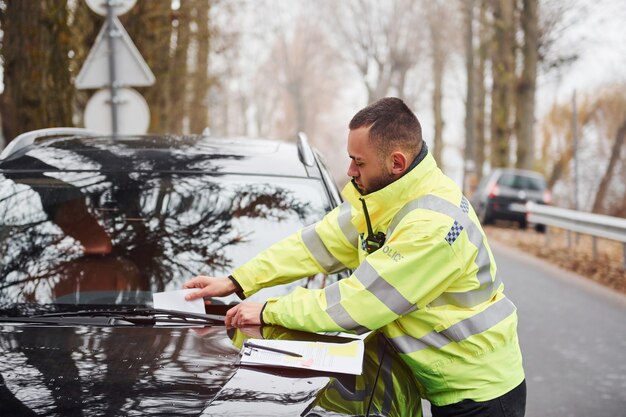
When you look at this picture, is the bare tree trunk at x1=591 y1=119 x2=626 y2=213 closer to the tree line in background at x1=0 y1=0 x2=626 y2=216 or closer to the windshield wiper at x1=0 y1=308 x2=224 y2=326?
the tree line in background at x1=0 y1=0 x2=626 y2=216

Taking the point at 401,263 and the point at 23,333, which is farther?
the point at 23,333

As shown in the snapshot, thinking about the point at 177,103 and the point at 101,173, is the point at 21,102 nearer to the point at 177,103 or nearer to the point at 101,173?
the point at 101,173

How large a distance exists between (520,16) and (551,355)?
17989 mm

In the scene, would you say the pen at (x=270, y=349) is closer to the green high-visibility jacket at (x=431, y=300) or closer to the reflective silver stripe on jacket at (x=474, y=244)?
the green high-visibility jacket at (x=431, y=300)

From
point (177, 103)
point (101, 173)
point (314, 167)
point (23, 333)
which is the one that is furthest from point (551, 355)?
point (177, 103)

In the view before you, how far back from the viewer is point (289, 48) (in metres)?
54.6

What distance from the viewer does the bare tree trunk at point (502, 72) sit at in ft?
79.9

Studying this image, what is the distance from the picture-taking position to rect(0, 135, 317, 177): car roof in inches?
146

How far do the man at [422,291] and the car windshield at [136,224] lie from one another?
765 mm

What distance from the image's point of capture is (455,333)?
8.43ft

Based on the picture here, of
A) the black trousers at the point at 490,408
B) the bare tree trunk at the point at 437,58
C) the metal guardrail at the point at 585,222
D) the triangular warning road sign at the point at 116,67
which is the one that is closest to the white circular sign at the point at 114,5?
the triangular warning road sign at the point at 116,67

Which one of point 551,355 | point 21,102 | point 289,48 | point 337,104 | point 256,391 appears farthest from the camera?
point 337,104

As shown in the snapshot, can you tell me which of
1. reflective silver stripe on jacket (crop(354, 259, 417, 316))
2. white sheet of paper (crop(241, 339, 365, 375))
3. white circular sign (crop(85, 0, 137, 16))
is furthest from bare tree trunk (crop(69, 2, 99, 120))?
reflective silver stripe on jacket (crop(354, 259, 417, 316))

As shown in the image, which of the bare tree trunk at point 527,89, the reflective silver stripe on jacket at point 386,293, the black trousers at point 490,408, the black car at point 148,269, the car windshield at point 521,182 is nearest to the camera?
the black car at point 148,269
